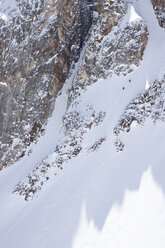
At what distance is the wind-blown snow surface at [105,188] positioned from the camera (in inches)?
417

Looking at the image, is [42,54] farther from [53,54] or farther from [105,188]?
[105,188]

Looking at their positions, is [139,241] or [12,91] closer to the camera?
[139,241]

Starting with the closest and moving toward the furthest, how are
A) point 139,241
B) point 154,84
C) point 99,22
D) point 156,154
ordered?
1. point 139,241
2. point 156,154
3. point 154,84
4. point 99,22

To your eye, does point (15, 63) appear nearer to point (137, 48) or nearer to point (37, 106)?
point (37, 106)

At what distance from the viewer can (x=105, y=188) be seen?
1291 cm

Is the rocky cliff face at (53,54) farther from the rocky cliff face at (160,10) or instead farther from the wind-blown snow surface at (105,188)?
the wind-blown snow surface at (105,188)

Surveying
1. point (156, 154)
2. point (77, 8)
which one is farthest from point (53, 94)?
point (156, 154)

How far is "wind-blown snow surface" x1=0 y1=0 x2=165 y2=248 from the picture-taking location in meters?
10.6

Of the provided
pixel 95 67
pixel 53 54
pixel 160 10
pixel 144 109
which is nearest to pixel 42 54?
pixel 53 54

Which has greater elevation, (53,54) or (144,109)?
(53,54)

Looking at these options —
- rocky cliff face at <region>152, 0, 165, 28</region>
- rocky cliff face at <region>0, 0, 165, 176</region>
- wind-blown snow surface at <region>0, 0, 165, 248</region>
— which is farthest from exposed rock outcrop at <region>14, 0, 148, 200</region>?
rocky cliff face at <region>152, 0, 165, 28</region>

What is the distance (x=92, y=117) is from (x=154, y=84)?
359 centimetres

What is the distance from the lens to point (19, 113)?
69.2 ft

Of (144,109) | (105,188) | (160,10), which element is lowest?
(105,188)
